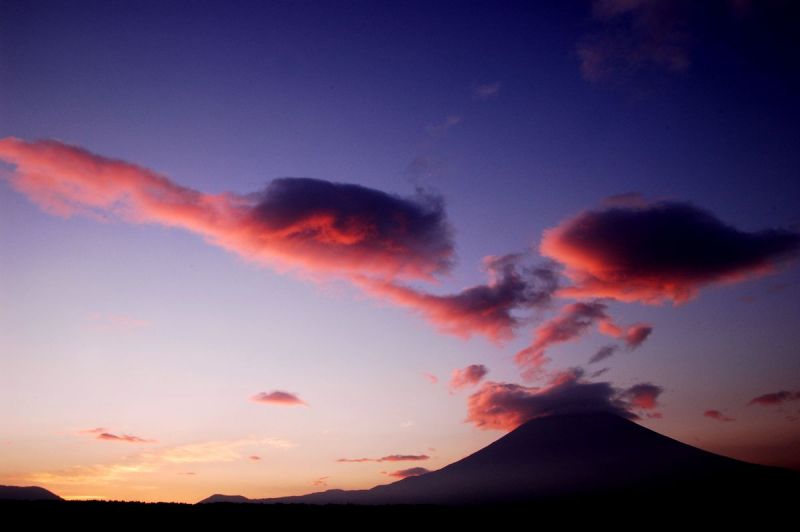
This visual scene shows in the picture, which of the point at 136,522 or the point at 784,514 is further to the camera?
the point at 784,514

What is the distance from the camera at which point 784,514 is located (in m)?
44.1

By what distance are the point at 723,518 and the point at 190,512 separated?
134ft

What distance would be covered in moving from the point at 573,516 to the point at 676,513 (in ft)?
34.1

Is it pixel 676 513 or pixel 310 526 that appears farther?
pixel 676 513

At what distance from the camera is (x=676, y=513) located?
41.5 m

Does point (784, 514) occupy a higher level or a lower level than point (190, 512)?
lower

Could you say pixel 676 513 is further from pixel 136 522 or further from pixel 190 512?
pixel 136 522

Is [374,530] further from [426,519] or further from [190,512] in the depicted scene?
[190,512]

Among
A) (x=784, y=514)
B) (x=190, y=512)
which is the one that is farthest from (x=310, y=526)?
(x=784, y=514)

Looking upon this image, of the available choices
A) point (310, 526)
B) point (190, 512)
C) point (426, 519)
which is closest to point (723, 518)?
point (426, 519)

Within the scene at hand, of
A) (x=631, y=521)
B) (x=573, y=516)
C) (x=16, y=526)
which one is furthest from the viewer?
(x=573, y=516)

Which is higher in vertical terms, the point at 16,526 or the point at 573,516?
the point at 16,526

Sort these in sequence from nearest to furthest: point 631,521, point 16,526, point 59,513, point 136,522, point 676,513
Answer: point 16,526
point 136,522
point 59,513
point 631,521
point 676,513

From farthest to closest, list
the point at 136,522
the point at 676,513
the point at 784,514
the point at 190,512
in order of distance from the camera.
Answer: the point at 784,514 < the point at 676,513 < the point at 190,512 < the point at 136,522
